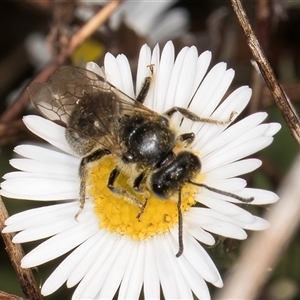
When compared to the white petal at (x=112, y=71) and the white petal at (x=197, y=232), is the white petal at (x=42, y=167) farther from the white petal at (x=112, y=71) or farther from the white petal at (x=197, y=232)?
the white petal at (x=197, y=232)

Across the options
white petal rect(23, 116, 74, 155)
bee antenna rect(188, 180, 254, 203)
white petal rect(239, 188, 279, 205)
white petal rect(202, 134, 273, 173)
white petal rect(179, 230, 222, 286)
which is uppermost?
white petal rect(202, 134, 273, 173)

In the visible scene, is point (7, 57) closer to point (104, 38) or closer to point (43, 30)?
point (43, 30)

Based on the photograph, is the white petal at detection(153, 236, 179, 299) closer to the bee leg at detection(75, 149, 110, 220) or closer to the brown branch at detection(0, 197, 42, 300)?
the bee leg at detection(75, 149, 110, 220)

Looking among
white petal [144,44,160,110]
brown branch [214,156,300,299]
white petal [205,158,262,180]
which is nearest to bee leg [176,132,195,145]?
white petal [205,158,262,180]

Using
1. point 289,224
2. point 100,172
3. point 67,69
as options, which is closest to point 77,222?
point 100,172

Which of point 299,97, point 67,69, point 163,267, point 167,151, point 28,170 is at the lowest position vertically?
point 163,267

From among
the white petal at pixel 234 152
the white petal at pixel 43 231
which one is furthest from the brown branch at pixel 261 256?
the white petal at pixel 43 231
